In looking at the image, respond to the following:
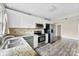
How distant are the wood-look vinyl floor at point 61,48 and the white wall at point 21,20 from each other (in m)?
0.43

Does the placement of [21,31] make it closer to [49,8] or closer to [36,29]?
[36,29]

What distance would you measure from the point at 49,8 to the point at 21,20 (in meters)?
0.51

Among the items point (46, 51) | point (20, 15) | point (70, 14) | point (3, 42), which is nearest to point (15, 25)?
point (20, 15)

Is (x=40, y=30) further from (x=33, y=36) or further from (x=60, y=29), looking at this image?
(x=60, y=29)

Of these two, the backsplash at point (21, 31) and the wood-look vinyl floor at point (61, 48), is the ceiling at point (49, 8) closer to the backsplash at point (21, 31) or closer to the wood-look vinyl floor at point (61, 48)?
the backsplash at point (21, 31)

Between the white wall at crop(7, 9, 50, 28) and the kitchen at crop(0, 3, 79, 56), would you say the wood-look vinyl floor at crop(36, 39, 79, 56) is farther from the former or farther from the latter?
the white wall at crop(7, 9, 50, 28)

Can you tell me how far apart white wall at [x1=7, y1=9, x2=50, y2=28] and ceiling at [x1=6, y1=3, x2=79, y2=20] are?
0.09 meters

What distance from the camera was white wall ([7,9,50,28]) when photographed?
4.74 ft

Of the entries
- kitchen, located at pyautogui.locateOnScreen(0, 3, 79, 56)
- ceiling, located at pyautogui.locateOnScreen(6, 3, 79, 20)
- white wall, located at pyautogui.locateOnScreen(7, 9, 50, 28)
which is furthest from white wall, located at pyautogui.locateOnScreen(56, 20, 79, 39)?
white wall, located at pyautogui.locateOnScreen(7, 9, 50, 28)

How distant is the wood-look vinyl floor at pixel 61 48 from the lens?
1.50m

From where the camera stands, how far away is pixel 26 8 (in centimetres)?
148

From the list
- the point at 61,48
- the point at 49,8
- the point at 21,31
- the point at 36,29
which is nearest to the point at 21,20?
the point at 21,31

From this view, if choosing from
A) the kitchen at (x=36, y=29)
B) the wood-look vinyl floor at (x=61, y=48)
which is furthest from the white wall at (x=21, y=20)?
the wood-look vinyl floor at (x=61, y=48)

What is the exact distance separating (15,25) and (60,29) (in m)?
0.78
